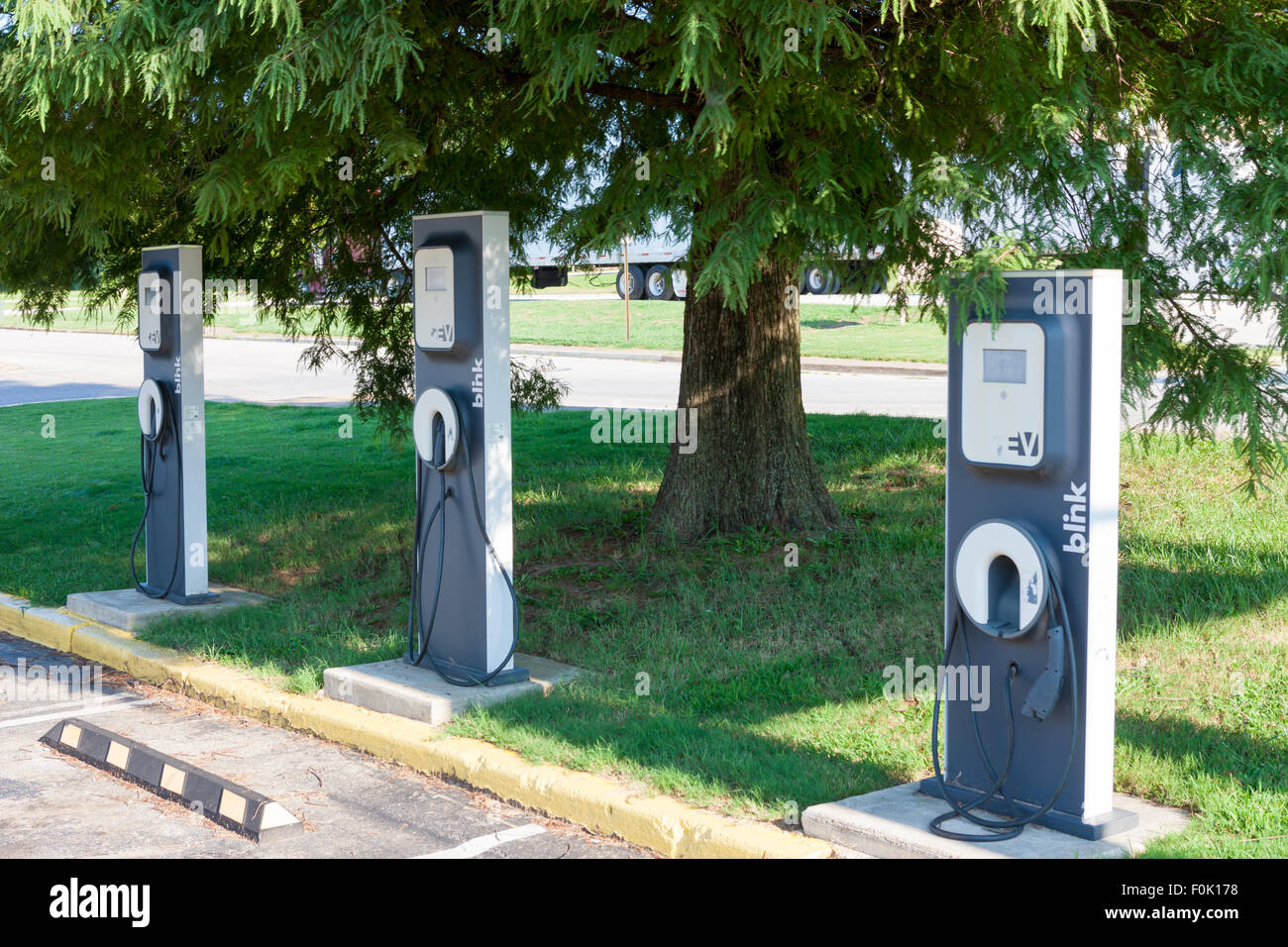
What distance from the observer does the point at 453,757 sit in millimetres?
5648

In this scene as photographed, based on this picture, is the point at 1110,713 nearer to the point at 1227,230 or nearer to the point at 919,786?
the point at 919,786

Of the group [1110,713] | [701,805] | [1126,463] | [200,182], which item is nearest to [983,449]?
[1110,713]

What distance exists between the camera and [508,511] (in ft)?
21.1

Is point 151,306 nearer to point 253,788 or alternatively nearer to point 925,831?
point 253,788

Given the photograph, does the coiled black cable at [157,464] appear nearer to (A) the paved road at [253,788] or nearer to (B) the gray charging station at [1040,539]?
(A) the paved road at [253,788]

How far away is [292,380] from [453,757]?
19530 mm

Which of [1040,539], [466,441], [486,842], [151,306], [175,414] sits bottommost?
[486,842]

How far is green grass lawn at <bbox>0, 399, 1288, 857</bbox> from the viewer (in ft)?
17.0

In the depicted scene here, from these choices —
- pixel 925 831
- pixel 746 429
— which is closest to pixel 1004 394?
pixel 925 831

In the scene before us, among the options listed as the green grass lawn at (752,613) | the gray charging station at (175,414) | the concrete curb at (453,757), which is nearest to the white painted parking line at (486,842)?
the concrete curb at (453,757)

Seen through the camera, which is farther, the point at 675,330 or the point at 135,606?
the point at 675,330

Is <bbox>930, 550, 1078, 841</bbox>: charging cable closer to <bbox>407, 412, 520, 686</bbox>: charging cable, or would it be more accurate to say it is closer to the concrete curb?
the concrete curb

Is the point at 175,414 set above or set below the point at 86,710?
above

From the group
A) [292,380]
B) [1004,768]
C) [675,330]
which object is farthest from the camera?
[675,330]
